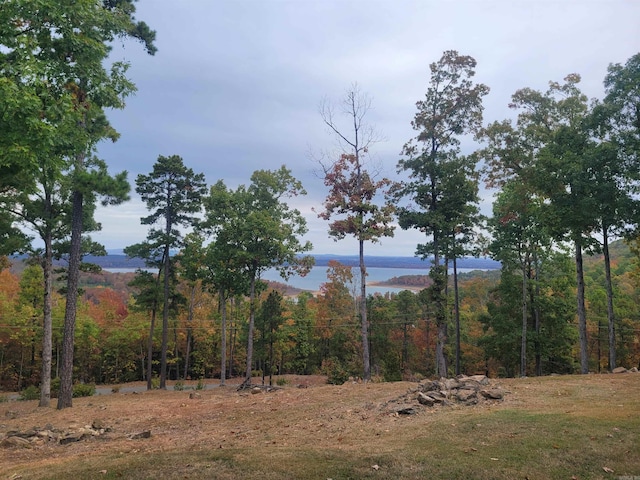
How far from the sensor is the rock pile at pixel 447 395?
9516 mm

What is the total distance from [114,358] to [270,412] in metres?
35.4

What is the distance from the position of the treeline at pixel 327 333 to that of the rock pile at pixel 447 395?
1088 cm

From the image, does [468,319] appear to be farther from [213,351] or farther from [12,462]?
[12,462]

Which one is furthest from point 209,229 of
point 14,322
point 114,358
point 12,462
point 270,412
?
point 114,358

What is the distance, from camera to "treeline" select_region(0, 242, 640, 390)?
2645 centimetres

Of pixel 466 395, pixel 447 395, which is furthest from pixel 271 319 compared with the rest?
pixel 466 395

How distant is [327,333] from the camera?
127 feet

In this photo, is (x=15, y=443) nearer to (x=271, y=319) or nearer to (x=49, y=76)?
(x=49, y=76)

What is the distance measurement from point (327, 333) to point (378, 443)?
32.6 m

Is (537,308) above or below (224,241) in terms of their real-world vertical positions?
below

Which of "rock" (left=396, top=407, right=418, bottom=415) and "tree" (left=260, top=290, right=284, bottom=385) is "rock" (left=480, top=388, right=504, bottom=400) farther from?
"tree" (left=260, top=290, right=284, bottom=385)

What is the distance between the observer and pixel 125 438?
28.1 feet

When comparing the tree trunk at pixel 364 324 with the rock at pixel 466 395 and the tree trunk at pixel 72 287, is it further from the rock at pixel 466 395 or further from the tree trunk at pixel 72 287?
the tree trunk at pixel 72 287

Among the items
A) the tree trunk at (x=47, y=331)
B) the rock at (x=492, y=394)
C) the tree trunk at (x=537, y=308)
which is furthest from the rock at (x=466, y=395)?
the tree trunk at (x=537, y=308)
